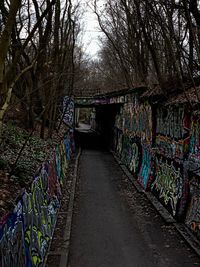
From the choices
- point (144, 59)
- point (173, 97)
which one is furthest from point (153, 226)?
point (144, 59)

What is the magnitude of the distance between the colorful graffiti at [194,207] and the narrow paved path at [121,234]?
0.51m

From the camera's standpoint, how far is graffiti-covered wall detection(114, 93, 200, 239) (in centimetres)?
998

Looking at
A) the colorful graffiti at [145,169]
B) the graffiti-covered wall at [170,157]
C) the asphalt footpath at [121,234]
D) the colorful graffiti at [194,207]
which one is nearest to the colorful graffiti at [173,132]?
the graffiti-covered wall at [170,157]

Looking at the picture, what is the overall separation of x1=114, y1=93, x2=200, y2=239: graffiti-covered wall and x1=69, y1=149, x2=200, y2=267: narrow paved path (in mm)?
684

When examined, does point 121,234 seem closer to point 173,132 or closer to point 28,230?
point 173,132

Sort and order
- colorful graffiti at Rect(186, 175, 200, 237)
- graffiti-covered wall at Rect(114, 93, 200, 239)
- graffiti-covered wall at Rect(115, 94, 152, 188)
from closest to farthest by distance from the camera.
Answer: colorful graffiti at Rect(186, 175, 200, 237) → graffiti-covered wall at Rect(114, 93, 200, 239) → graffiti-covered wall at Rect(115, 94, 152, 188)

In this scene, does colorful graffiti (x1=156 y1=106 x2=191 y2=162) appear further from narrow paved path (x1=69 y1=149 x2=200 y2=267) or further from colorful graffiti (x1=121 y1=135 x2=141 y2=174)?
colorful graffiti (x1=121 y1=135 x2=141 y2=174)

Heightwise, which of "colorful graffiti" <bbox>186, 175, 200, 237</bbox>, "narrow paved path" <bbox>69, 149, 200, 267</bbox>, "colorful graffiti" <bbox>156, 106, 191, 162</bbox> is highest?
"colorful graffiti" <bbox>156, 106, 191, 162</bbox>

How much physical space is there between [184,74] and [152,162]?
12.8ft

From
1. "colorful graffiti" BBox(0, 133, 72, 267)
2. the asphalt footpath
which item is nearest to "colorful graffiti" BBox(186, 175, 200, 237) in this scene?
the asphalt footpath

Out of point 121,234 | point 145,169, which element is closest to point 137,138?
point 145,169

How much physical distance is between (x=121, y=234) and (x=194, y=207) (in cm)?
217

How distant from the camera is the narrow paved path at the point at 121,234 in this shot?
8.50m

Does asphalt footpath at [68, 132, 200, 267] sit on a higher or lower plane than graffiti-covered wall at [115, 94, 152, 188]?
lower
